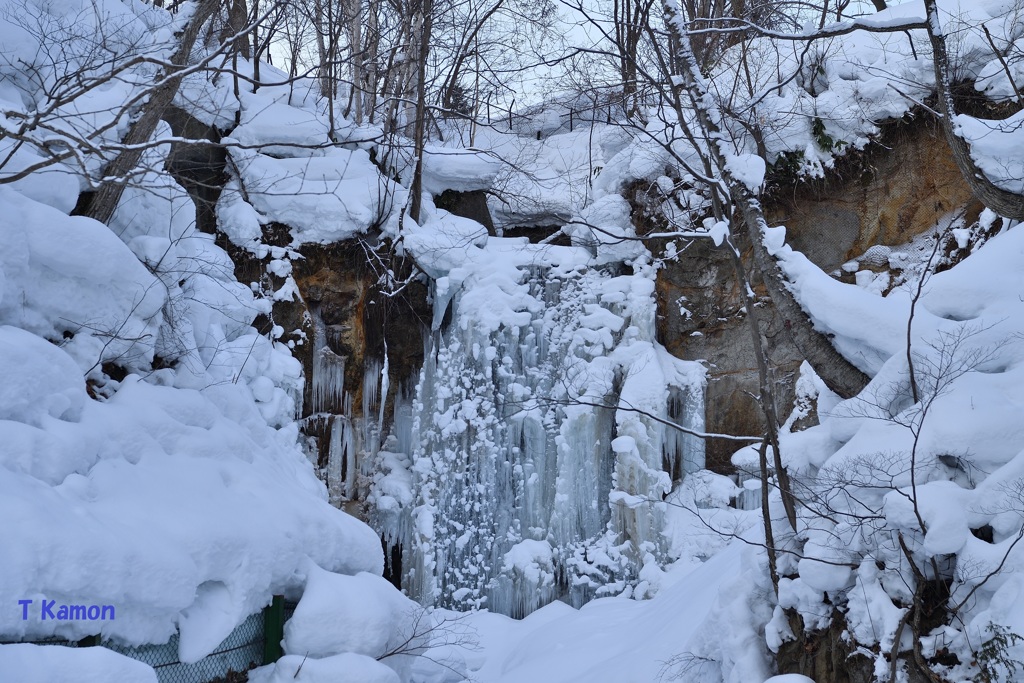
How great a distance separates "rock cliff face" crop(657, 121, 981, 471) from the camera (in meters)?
10.4

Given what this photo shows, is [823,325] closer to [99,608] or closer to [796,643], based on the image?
[796,643]

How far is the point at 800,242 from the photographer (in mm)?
11016

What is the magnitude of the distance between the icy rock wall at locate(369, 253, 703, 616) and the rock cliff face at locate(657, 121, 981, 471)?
403 mm

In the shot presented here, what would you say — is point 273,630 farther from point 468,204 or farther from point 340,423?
point 468,204

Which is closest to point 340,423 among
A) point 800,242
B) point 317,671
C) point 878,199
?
point 317,671

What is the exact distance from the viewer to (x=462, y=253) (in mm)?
11352

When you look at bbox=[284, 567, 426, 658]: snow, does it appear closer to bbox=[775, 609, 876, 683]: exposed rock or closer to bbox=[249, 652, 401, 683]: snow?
bbox=[249, 652, 401, 683]: snow

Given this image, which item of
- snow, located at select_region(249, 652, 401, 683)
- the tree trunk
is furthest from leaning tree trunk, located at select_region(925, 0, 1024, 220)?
the tree trunk

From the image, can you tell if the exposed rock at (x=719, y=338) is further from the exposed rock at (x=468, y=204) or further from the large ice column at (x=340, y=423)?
the large ice column at (x=340, y=423)

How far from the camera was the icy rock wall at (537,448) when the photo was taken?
1030cm

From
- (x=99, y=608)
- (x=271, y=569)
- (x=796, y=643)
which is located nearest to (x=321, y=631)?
(x=271, y=569)

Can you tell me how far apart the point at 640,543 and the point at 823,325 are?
17.1ft

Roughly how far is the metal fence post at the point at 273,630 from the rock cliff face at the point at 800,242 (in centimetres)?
654

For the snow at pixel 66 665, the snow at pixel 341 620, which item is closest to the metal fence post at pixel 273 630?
the snow at pixel 341 620
